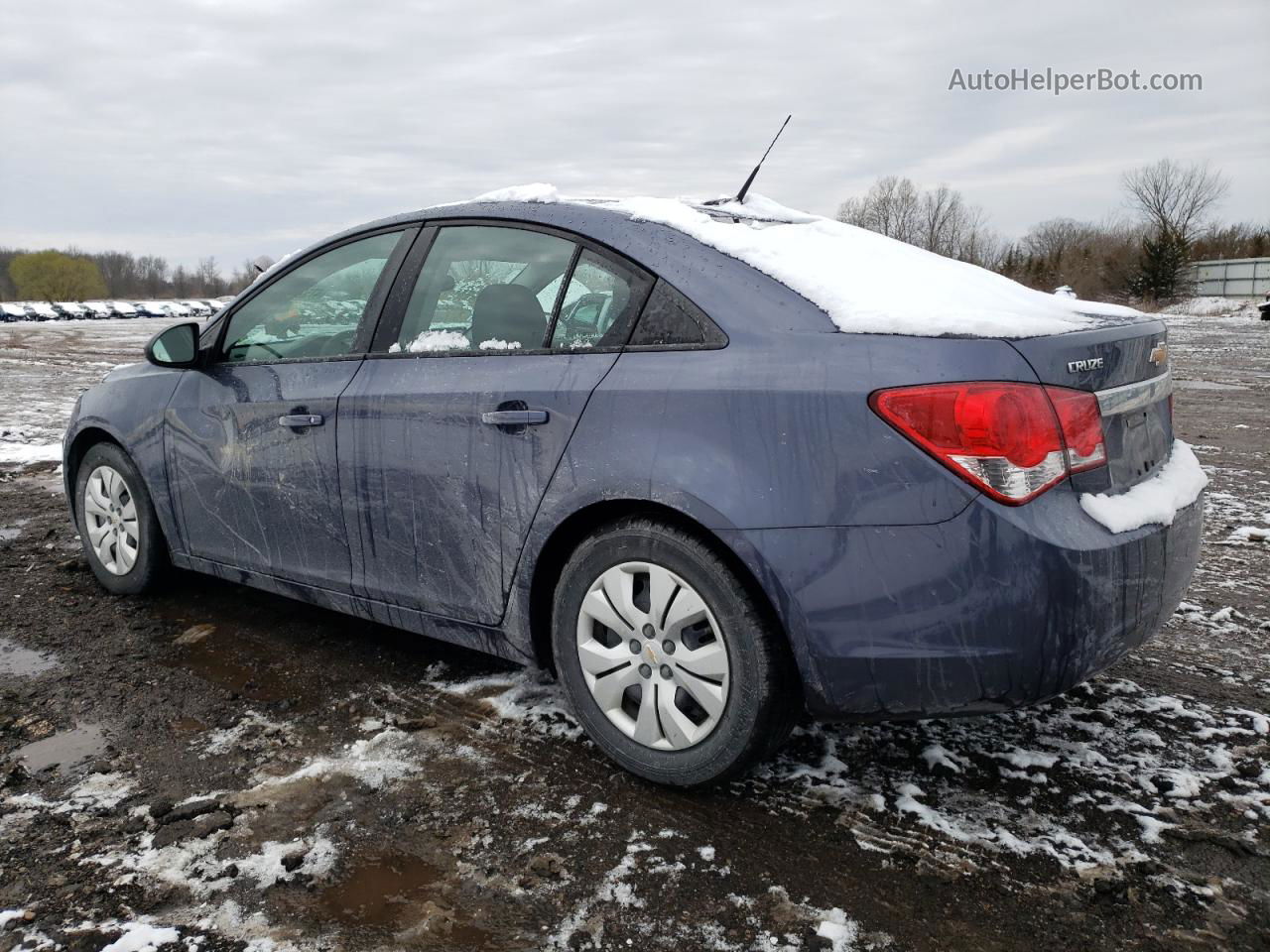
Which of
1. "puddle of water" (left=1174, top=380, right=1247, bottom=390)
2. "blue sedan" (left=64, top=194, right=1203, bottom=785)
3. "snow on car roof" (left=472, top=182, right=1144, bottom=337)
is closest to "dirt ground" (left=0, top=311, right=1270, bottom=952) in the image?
"blue sedan" (left=64, top=194, right=1203, bottom=785)

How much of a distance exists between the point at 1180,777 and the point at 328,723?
2493 millimetres

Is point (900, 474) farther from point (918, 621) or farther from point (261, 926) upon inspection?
point (261, 926)

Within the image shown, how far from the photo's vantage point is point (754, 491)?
7.84 ft

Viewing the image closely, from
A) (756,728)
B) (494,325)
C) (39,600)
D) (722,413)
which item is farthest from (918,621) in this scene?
(39,600)

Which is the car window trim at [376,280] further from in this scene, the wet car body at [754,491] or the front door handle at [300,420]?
the front door handle at [300,420]

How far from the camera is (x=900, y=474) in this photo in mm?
2238

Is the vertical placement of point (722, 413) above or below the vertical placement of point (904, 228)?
below

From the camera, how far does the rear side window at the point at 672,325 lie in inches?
102

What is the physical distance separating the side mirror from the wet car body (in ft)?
2.07

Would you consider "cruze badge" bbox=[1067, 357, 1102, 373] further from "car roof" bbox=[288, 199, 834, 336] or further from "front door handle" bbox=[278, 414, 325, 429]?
"front door handle" bbox=[278, 414, 325, 429]

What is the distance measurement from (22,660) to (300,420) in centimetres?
154

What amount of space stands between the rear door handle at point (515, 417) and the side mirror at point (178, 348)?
1649mm

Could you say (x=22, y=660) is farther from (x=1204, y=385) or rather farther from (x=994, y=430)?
(x=1204, y=385)

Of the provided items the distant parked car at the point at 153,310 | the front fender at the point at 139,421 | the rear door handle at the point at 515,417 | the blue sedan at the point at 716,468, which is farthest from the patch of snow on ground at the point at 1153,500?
the distant parked car at the point at 153,310
